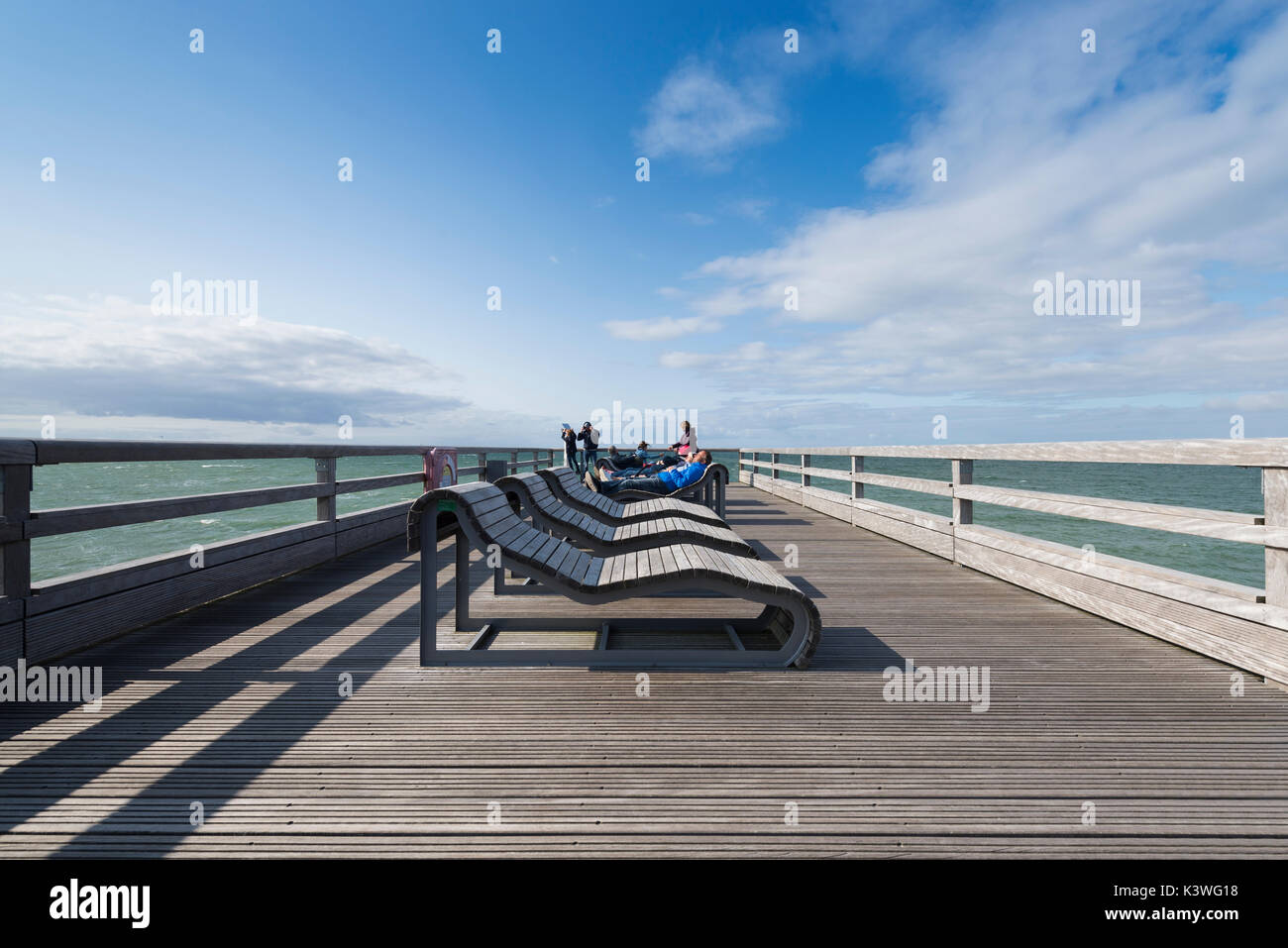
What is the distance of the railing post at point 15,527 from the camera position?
2.74 meters

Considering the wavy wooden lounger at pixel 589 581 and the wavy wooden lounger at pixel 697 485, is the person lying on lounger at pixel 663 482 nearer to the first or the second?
the wavy wooden lounger at pixel 697 485

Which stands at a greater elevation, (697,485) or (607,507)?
(697,485)

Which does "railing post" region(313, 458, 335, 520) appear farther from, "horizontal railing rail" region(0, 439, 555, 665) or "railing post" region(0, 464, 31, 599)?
"railing post" region(0, 464, 31, 599)

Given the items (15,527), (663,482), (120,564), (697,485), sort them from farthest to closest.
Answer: (663,482) < (697,485) < (120,564) < (15,527)

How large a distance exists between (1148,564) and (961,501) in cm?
166

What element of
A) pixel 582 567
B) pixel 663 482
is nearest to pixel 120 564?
pixel 582 567

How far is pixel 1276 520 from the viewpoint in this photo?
280 centimetres

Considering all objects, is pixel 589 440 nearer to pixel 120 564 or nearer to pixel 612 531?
pixel 612 531

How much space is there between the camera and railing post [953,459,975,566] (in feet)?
18.0

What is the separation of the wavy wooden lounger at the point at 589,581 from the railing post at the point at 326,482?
10.1 feet

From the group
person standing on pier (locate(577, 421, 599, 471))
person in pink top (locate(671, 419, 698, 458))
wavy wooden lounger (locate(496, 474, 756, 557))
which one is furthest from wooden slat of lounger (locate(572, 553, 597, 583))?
person standing on pier (locate(577, 421, 599, 471))

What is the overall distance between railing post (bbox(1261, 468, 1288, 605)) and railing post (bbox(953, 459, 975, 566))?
2.59 metres
